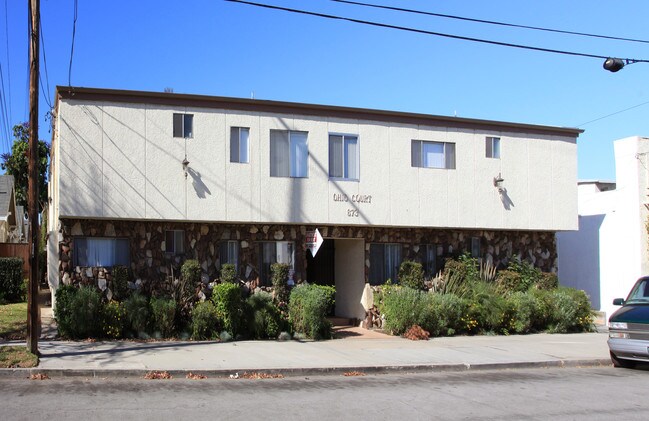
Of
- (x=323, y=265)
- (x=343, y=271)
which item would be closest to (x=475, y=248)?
(x=343, y=271)

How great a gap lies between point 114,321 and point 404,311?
7.23 meters

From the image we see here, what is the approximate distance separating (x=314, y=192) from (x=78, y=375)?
8.62m

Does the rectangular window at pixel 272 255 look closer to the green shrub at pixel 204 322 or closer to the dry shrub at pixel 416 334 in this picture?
the green shrub at pixel 204 322

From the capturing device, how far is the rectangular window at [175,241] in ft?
57.1

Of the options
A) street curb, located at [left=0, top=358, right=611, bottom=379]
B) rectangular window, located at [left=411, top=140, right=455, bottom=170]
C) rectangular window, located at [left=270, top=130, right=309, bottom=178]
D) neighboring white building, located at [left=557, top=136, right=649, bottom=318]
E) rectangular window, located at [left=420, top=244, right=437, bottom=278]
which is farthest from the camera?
neighboring white building, located at [left=557, top=136, right=649, bottom=318]

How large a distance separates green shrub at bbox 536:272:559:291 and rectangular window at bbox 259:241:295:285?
801cm

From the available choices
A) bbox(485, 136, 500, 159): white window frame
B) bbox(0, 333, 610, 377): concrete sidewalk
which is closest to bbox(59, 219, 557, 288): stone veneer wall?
bbox(485, 136, 500, 159): white window frame

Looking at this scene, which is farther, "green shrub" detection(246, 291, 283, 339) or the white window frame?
the white window frame

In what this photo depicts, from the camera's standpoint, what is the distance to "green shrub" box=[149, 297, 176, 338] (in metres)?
15.7

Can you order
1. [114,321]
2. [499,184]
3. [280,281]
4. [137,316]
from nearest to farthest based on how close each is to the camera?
[114,321]
[137,316]
[280,281]
[499,184]

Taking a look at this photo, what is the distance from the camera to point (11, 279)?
74.3 ft

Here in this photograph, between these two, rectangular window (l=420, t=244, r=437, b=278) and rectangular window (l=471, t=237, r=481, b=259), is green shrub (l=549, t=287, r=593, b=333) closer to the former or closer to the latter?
rectangular window (l=471, t=237, r=481, b=259)

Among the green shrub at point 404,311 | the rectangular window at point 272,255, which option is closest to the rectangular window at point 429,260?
the green shrub at point 404,311

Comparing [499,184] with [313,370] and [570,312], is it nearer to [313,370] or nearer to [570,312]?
[570,312]
